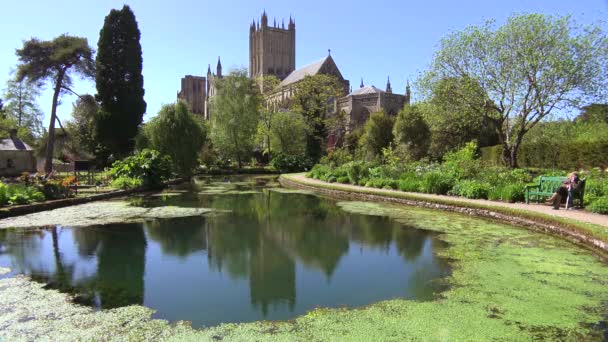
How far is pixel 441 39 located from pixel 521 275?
904 inches

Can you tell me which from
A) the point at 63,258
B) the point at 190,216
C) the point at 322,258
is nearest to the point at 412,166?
the point at 190,216

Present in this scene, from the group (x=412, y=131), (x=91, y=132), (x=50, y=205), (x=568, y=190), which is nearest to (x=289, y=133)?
(x=412, y=131)

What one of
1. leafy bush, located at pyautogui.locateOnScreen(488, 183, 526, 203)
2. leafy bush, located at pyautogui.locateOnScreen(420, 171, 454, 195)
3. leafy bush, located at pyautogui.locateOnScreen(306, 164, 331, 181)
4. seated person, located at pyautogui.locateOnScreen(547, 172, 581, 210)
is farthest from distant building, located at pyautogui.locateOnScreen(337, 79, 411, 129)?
seated person, located at pyautogui.locateOnScreen(547, 172, 581, 210)

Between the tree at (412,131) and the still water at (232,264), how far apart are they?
93.6 feet

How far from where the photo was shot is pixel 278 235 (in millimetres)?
9992

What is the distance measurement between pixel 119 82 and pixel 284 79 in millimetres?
54548

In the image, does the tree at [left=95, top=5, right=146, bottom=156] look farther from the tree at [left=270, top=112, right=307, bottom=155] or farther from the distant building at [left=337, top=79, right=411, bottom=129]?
the distant building at [left=337, top=79, right=411, bottom=129]

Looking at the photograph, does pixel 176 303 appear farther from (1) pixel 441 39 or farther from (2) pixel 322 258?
(1) pixel 441 39

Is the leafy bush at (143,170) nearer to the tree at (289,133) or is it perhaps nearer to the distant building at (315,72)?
the tree at (289,133)

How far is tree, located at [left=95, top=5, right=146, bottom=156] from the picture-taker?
3434 cm

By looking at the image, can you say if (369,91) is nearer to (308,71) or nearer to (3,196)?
(308,71)

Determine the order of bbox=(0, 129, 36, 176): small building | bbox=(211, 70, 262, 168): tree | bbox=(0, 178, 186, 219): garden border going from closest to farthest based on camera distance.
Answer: bbox=(0, 178, 186, 219): garden border → bbox=(0, 129, 36, 176): small building → bbox=(211, 70, 262, 168): tree

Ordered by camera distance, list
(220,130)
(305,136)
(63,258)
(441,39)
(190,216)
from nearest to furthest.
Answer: (63,258) < (190,216) < (441,39) < (220,130) < (305,136)

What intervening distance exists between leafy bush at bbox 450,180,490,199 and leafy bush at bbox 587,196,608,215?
151 inches
